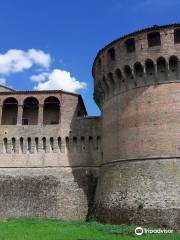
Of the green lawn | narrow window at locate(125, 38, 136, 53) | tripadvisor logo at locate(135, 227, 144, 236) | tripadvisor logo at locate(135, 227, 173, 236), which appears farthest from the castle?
the green lawn

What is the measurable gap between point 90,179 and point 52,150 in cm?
331

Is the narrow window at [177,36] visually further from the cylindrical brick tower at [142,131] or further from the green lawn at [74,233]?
the green lawn at [74,233]

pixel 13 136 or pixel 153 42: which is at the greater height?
pixel 153 42

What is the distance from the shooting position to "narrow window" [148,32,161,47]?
19422 millimetres

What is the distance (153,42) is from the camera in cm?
1967

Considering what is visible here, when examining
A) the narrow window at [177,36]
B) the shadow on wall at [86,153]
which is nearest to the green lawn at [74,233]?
the shadow on wall at [86,153]

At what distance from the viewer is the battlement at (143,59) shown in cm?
1895

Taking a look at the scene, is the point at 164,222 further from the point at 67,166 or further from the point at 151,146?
the point at 67,166

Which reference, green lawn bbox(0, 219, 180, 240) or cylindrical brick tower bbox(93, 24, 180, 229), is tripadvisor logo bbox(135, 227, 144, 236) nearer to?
green lawn bbox(0, 219, 180, 240)

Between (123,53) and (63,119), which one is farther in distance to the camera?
(63,119)

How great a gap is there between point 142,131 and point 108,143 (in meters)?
2.98

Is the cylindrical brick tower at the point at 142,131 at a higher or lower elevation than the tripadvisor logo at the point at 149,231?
higher

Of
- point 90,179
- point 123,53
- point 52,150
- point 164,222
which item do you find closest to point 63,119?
point 52,150

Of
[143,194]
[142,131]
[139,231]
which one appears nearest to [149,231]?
[139,231]
